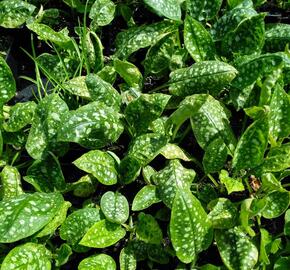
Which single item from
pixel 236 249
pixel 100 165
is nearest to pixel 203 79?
pixel 100 165

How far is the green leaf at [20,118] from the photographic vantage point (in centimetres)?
185

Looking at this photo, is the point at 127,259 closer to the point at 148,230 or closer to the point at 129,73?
the point at 148,230

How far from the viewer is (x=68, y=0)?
7.52ft

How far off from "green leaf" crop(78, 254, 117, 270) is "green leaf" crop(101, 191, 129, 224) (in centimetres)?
11

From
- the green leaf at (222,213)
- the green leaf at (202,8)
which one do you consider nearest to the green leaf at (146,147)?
the green leaf at (222,213)

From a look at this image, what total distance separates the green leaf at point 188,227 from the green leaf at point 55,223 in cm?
35

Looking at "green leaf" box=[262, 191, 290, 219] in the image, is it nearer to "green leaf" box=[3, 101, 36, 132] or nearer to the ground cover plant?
the ground cover plant

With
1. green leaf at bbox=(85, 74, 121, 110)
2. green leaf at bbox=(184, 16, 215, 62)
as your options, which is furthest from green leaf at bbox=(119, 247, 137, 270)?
green leaf at bbox=(184, 16, 215, 62)

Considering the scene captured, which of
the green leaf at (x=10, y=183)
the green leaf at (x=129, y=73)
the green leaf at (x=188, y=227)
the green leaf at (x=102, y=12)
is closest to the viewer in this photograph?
the green leaf at (x=188, y=227)

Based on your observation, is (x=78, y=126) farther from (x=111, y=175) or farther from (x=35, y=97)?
(x=35, y=97)

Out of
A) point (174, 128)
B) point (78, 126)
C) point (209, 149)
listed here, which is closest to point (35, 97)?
point (78, 126)

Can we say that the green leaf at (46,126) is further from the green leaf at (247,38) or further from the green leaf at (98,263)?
the green leaf at (247,38)

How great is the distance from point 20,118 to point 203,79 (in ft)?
1.98

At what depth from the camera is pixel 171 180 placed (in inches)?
66.5
